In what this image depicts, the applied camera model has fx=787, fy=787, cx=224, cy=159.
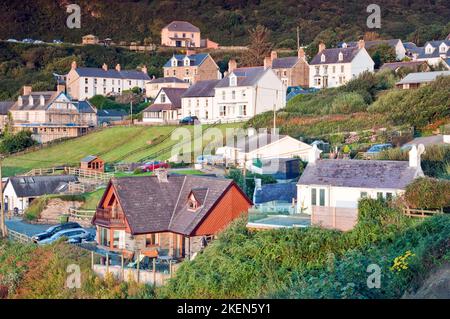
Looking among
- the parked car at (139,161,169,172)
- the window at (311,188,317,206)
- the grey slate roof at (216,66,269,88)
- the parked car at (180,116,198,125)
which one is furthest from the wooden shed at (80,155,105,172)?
the window at (311,188,317,206)

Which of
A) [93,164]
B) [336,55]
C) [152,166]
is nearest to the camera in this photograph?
[152,166]

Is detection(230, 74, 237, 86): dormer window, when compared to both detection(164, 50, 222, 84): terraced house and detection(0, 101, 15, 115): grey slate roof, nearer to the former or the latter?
detection(164, 50, 222, 84): terraced house

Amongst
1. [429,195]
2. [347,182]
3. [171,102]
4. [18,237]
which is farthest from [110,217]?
[171,102]

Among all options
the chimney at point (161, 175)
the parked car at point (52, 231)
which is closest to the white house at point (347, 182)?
the chimney at point (161, 175)

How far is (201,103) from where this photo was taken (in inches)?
2670

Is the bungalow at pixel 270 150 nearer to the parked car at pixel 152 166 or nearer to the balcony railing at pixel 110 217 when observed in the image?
the parked car at pixel 152 166

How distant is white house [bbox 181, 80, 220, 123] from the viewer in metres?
67.1

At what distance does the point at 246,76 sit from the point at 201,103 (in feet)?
15.6

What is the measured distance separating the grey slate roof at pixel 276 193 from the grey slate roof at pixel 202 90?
31.1m

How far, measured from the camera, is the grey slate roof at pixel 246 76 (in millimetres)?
64500

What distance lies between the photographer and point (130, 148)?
59.8 meters

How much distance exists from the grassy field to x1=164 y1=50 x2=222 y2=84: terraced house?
63.1ft

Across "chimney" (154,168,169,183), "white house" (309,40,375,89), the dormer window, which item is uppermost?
"white house" (309,40,375,89)

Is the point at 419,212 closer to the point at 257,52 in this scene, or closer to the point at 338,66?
the point at 338,66
